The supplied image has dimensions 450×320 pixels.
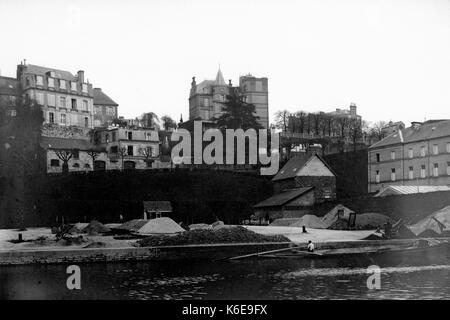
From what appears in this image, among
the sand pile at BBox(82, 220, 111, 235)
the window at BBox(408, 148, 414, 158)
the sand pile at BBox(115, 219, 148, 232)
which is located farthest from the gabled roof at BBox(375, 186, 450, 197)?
the sand pile at BBox(82, 220, 111, 235)

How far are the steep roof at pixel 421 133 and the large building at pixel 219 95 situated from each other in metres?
8.76

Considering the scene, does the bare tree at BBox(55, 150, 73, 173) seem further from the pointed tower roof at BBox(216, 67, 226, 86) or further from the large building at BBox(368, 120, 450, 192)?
the large building at BBox(368, 120, 450, 192)

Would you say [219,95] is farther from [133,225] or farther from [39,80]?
[133,225]

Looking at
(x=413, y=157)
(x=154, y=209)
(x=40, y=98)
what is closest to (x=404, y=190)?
(x=413, y=157)

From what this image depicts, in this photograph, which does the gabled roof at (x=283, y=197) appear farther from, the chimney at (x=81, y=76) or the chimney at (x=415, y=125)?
the chimney at (x=81, y=76)

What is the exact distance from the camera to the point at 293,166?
116 ft

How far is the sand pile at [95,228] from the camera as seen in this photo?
22641 mm

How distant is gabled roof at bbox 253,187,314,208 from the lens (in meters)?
31.2

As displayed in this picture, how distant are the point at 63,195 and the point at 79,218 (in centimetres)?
159

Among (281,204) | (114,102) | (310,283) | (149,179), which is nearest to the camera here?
(310,283)

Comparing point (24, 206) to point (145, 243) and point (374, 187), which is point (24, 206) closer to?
point (145, 243)

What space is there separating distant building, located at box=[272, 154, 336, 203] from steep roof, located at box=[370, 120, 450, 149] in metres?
3.70

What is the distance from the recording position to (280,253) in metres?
18.9
